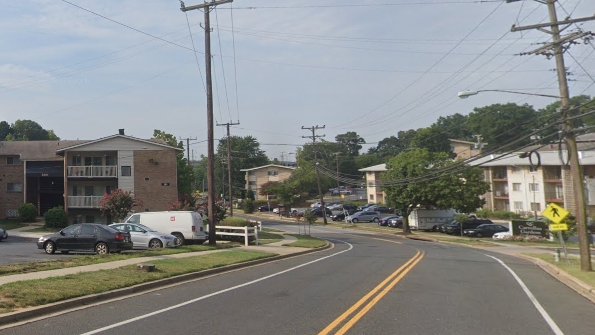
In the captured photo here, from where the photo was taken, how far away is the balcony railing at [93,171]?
46.4 m

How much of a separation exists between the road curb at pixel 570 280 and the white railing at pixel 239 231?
14238 millimetres

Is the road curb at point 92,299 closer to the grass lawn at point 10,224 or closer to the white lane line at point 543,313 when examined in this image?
the white lane line at point 543,313

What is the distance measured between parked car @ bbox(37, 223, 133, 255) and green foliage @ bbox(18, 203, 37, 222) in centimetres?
3019

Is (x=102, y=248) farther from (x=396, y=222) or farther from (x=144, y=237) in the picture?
(x=396, y=222)

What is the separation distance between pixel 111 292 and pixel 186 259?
22.1 feet

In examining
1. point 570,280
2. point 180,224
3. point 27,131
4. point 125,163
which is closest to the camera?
point 570,280

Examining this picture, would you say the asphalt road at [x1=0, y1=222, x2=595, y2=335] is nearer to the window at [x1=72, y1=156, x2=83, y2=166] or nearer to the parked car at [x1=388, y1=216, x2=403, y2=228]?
the window at [x1=72, y1=156, x2=83, y2=166]

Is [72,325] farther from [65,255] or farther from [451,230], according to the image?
[451,230]

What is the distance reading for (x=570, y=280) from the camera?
17.0m

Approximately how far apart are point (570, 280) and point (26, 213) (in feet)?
146

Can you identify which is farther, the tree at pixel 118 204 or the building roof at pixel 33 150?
the building roof at pixel 33 150

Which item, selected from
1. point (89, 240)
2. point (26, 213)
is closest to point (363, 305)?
point (89, 240)

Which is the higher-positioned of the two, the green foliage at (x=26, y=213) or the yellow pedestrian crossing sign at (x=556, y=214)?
the green foliage at (x=26, y=213)

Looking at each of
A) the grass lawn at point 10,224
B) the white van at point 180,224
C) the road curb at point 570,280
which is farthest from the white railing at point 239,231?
the grass lawn at point 10,224
